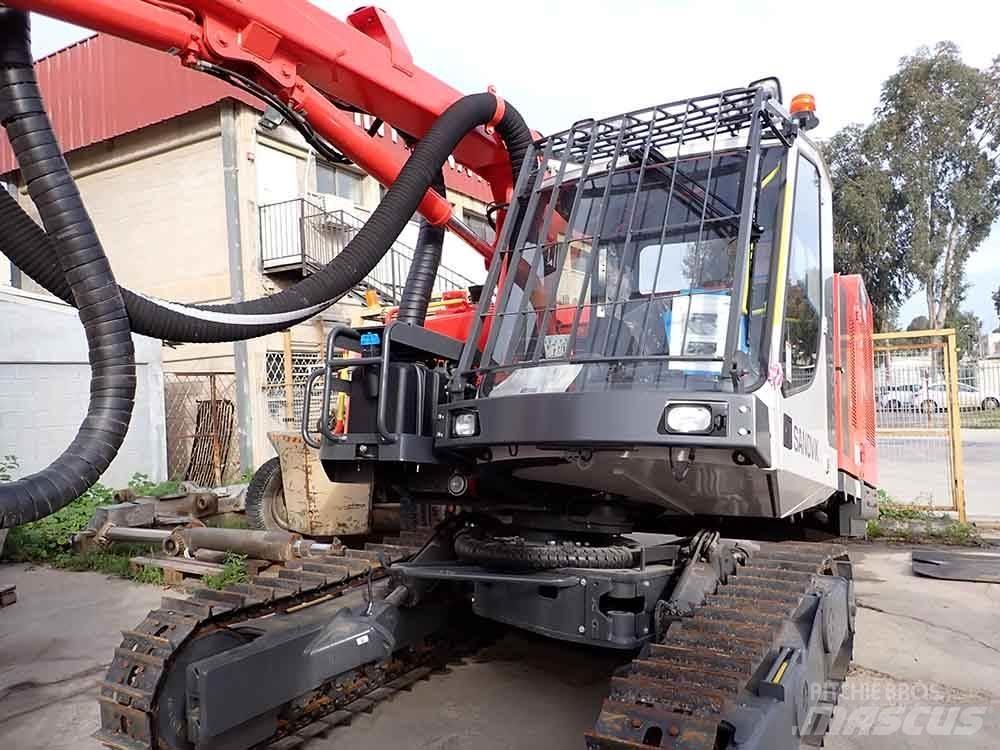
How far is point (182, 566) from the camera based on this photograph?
7.03 metres

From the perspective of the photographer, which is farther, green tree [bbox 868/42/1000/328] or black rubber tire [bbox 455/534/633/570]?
green tree [bbox 868/42/1000/328]

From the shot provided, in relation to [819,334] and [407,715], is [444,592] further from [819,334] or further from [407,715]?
[819,334]

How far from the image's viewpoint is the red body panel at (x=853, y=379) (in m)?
4.91

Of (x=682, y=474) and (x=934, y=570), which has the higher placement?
(x=682, y=474)

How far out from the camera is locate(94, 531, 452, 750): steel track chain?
10.6 ft

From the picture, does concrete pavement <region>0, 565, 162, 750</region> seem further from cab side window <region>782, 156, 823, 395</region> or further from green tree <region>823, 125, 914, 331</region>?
green tree <region>823, 125, 914, 331</region>

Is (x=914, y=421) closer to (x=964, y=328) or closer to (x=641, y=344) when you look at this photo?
(x=641, y=344)

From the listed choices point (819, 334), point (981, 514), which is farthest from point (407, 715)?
point (981, 514)

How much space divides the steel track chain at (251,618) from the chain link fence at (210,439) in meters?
9.67

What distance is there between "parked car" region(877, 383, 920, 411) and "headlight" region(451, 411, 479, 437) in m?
8.65

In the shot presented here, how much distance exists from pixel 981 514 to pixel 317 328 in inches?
423

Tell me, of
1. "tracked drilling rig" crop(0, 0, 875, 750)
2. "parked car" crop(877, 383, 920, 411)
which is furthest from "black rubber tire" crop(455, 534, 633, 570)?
"parked car" crop(877, 383, 920, 411)

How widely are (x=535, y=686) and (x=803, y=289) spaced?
2757 mm

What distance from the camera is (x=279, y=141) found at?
1482cm
